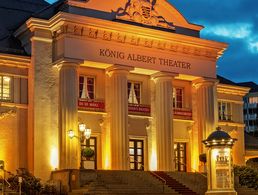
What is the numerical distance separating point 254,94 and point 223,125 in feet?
250

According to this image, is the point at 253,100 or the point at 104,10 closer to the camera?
the point at 104,10

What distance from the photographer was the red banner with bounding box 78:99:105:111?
39.8 m

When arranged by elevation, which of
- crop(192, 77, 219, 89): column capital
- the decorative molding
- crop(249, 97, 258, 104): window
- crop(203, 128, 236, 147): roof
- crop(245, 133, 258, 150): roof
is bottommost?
crop(203, 128, 236, 147): roof

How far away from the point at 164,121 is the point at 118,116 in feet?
12.3

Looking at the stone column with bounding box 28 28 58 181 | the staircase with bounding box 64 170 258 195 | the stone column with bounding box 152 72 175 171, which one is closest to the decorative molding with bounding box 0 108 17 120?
the stone column with bounding box 28 28 58 181

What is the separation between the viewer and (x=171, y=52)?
4256 cm

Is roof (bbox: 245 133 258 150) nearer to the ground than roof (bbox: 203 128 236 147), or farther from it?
farther from it

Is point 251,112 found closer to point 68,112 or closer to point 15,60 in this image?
point 68,112

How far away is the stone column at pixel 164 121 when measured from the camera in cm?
4109

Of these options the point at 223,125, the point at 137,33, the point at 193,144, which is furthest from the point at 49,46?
the point at 223,125

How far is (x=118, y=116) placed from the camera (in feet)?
130

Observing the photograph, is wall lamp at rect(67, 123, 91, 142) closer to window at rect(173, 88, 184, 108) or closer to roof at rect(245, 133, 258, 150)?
window at rect(173, 88, 184, 108)

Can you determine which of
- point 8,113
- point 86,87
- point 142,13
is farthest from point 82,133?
point 142,13

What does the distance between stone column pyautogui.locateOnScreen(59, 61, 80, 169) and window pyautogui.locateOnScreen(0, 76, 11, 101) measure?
10.1 feet
